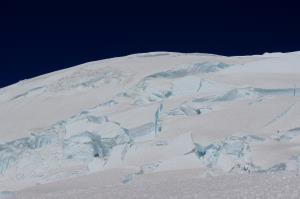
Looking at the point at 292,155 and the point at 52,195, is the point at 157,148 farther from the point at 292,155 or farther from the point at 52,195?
the point at 52,195

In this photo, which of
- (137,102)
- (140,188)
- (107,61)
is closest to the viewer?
(140,188)

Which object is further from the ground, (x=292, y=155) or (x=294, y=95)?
(x=294, y=95)

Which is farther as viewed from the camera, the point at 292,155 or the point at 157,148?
the point at 157,148

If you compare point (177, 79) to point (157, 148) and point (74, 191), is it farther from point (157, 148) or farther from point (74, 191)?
point (74, 191)

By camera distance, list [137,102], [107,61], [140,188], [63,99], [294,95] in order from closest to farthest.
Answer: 1. [140,188]
2. [294,95]
3. [137,102]
4. [63,99]
5. [107,61]

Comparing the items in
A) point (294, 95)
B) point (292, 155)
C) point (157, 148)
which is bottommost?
point (292, 155)

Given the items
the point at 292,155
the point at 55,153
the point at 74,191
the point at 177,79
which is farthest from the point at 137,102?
the point at 74,191
